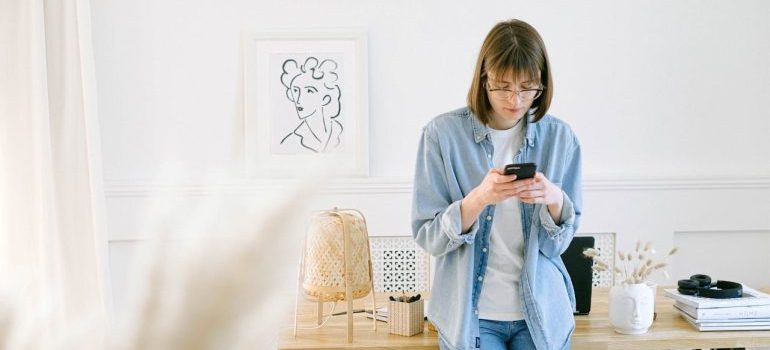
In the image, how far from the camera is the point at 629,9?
11.5 ft

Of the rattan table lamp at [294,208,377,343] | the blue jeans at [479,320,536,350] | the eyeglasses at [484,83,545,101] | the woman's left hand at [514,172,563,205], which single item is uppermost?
the eyeglasses at [484,83,545,101]

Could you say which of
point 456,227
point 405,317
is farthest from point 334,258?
point 456,227

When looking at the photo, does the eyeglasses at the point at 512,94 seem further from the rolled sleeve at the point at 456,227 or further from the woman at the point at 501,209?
the rolled sleeve at the point at 456,227

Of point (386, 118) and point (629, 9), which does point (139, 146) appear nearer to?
point (386, 118)

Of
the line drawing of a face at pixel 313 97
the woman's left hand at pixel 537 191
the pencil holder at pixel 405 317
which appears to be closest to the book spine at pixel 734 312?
the woman's left hand at pixel 537 191

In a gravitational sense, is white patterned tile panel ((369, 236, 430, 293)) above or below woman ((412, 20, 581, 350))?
below

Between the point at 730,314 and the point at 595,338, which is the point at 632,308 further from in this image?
the point at 730,314

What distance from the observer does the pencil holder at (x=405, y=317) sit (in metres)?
2.33

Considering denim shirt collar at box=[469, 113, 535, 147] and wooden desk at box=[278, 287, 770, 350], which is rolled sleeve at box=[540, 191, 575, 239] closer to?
denim shirt collar at box=[469, 113, 535, 147]

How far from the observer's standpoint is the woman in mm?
2006

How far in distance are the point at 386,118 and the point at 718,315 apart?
5.32 feet

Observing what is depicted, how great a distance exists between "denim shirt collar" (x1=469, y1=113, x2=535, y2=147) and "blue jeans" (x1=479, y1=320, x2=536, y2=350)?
1.58ft

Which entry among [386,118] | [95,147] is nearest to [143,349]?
[95,147]

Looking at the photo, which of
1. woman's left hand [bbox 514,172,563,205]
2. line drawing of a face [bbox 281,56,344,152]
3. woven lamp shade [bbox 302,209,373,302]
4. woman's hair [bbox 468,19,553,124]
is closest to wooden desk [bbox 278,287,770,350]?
woven lamp shade [bbox 302,209,373,302]
